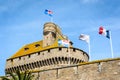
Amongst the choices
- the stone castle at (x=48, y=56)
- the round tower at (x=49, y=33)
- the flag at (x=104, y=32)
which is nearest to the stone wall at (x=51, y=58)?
the stone castle at (x=48, y=56)

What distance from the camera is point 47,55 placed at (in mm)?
50375

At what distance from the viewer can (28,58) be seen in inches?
2098

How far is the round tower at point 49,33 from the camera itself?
53844 millimetres

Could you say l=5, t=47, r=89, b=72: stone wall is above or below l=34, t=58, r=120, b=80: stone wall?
above

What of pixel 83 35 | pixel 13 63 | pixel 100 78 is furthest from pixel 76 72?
pixel 13 63

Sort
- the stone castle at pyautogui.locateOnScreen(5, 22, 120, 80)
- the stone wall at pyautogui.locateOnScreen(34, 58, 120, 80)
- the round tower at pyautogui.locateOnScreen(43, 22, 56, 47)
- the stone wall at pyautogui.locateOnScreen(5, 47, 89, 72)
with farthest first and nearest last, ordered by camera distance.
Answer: the round tower at pyautogui.locateOnScreen(43, 22, 56, 47), the stone wall at pyautogui.locateOnScreen(5, 47, 89, 72), the stone castle at pyautogui.locateOnScreen(5, 22, 120, 80), the stone wall at pyautogui.locateOnScreen(34, 58, 120, 80)

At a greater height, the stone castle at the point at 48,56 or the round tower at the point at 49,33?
the round tower at the point at 49,33

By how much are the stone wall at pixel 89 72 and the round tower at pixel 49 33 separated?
2405cm

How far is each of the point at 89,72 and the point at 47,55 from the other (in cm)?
2366

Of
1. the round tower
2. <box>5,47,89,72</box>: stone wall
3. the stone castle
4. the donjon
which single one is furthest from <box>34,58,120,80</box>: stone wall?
the round tower

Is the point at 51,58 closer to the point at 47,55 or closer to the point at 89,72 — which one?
the point at 47,55

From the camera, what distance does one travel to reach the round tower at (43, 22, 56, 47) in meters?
53.8

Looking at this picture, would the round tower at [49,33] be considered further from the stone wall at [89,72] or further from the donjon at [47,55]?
the stone wall at [89,72]

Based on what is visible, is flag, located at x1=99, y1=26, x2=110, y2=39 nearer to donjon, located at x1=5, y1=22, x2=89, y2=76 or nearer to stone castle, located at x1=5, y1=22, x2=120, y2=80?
stone castle, located at x1=5, y1=22, x2=120, y2=80
